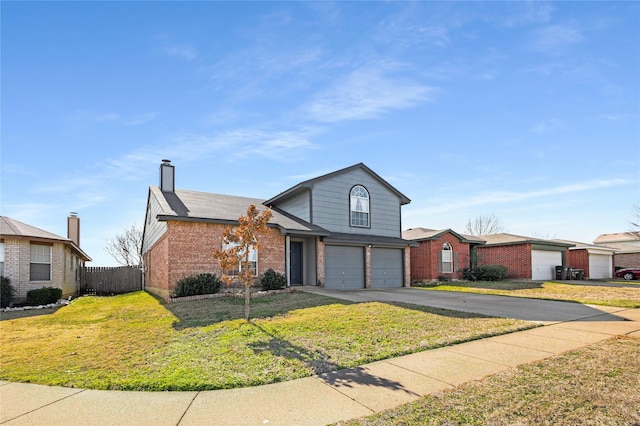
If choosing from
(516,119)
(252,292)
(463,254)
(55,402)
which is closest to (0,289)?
(252,292)

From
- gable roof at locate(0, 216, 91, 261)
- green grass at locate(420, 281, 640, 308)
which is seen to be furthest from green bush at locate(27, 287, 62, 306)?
green grass at locate(420, 281, 640, 308)

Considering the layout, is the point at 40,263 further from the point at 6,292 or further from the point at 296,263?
the point at 296,263

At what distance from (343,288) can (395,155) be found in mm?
6857

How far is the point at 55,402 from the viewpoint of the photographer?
4398mm

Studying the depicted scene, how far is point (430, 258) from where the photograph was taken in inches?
919

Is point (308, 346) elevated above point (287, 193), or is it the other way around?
point (287, 193)

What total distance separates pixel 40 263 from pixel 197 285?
26.4ft

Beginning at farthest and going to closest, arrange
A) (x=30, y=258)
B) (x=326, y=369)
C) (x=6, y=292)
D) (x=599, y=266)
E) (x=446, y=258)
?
(x=599, y=266), (x=446, y=258), (x=30, y=258), (x=6, y=292), (x=326, y=369)

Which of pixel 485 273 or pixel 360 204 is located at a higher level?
pixel 360 204

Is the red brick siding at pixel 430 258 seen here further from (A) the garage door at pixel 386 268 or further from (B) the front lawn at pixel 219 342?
(B) the front lawn at pixel 219 342

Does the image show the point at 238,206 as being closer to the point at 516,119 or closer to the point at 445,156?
the point at 445,156

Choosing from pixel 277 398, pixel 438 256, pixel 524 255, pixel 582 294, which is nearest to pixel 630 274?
pixel 524 255

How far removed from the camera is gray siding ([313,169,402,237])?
1852 cm

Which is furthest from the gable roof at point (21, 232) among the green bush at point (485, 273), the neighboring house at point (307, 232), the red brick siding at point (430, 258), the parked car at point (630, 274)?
the parked car at point (630, 274)
